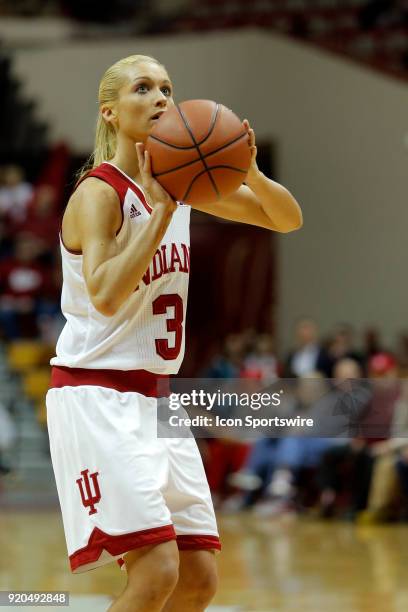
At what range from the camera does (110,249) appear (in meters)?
3.06

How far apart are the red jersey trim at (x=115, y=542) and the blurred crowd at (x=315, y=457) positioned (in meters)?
4.54

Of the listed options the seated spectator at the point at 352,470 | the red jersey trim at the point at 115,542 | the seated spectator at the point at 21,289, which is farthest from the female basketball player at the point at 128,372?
the seated spectator at the point at 21,289

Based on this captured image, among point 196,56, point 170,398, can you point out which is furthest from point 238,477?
point 170,398

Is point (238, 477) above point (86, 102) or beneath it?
beneath

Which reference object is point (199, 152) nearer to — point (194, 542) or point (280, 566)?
point (194, 542)

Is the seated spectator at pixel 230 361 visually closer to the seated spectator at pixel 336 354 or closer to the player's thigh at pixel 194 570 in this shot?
the seated spectator at pixel 336 354

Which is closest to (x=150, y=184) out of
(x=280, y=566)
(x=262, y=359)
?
(x=280, y=566)

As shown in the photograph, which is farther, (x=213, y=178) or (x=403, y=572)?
(x=403, y=572)

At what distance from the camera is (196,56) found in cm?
1420

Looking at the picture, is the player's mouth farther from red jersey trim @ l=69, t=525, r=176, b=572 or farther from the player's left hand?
red jersey trim @ l=69, t=525, r=176, b=572

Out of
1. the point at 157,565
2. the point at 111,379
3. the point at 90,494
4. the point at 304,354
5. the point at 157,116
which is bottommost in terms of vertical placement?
the point at 304,354

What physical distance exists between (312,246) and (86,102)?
399 cm

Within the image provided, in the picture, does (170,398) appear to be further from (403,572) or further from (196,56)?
(196,56)

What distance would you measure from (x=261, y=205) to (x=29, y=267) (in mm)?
10165
